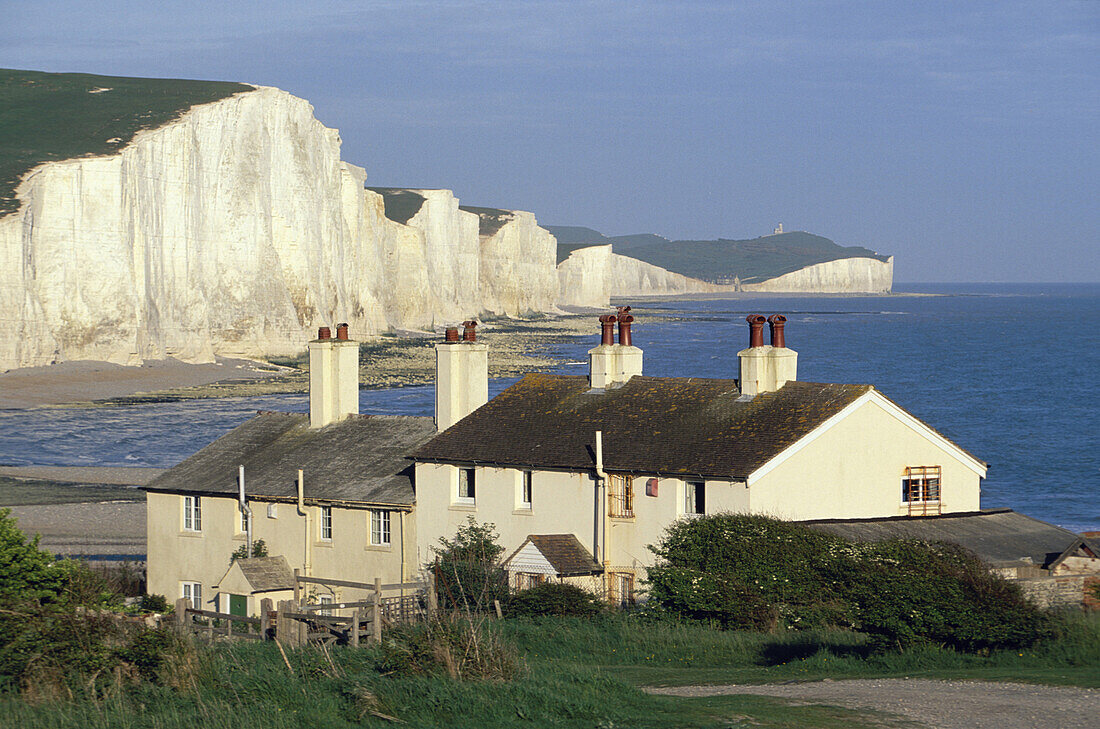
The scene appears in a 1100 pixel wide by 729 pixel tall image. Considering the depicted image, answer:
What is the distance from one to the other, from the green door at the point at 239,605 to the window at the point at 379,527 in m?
2.94

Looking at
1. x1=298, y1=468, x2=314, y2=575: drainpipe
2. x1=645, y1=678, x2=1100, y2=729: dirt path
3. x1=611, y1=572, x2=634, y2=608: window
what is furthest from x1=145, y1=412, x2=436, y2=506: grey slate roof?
x1=645, y1=678, x2=1100, y2=729: dirt path

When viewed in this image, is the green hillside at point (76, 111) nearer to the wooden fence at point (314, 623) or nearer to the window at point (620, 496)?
the window at point (620, 496)

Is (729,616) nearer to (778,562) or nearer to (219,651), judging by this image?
(778,562)

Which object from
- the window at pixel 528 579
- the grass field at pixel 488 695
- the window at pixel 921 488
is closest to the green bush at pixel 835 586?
the grass field at pixel 488 695

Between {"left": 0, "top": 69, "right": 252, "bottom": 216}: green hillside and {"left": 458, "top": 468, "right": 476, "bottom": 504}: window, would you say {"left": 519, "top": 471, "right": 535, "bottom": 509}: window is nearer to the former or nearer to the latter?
{"left": 458, "top": 468, "right": 476, "bottom": 504}: window

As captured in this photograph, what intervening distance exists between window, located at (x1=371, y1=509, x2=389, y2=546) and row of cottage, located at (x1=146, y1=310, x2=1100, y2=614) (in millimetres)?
30

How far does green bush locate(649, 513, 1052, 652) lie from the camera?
695 inches

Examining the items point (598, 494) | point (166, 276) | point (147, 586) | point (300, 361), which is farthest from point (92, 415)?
point (598, 494)

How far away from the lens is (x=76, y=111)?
4894 inches

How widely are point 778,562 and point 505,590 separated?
5153 mm

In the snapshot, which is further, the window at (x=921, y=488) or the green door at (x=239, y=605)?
the green door at (x=239, y=605)

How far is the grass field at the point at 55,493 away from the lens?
4907 centimetres

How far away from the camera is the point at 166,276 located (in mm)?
104562

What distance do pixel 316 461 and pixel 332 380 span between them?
2.70 m
